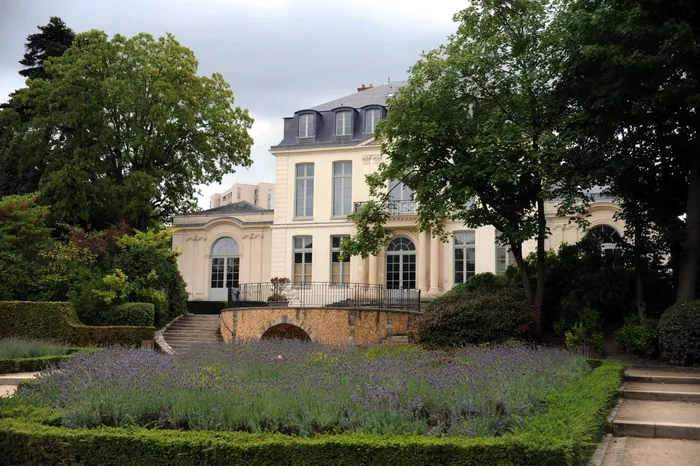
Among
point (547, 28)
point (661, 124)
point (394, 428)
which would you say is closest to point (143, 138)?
point (547, 28)

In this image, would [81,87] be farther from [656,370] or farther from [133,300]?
[656,370]

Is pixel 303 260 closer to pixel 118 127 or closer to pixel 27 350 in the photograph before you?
pixel 118 127

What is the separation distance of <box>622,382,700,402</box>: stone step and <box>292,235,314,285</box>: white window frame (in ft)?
61.2

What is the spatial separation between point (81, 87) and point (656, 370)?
23.0 m

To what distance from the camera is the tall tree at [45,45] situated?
29.6m

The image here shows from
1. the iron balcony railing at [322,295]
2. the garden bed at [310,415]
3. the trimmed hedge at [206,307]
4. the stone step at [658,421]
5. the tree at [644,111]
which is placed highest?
the tree at [644,111]

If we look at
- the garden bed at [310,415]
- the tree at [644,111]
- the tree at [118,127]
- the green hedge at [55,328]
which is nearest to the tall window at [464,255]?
the tree at [644,111]

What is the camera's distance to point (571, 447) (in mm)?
5207

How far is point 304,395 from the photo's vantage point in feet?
23.4

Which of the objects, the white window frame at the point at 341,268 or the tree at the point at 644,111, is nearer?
the tree at the point at 644,111

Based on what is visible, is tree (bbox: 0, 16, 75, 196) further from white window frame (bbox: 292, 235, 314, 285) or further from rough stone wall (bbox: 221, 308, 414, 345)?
rough stone wall (bbox: 221, 308, 414, 345)

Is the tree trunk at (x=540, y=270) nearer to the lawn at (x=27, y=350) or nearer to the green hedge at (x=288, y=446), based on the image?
the green hedge at (x=288, y=446)

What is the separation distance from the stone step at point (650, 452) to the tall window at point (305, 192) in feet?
73.7

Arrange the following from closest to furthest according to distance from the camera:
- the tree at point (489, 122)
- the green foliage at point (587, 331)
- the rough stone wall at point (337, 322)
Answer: the green foliage at point (587, 331), the tree at point (489, 122), the rough stone wall at point (337, 322)
